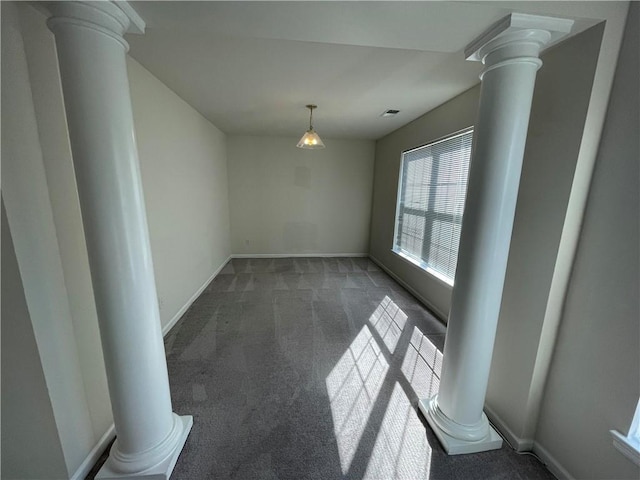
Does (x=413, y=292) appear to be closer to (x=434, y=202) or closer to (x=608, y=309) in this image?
(x=434, y=202)

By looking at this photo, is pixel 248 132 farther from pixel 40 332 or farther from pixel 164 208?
pixel 40 332

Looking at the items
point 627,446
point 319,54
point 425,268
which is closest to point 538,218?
point 627,446

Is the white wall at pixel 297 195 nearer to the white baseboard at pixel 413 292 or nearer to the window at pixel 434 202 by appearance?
the white baseboard at pixel 413 292

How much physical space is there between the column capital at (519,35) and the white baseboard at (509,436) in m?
2.00

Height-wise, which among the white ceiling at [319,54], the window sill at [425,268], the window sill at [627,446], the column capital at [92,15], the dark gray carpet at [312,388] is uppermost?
the white ceiling at [319,54]

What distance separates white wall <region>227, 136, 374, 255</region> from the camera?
4.96 m

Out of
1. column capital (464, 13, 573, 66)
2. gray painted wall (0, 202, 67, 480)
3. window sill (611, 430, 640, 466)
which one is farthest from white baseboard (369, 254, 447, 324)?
gray painted wall (0, 202, 67, 480)

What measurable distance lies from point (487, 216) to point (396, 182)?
9.95 feet

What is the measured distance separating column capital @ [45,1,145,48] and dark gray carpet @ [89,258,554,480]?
2.04m

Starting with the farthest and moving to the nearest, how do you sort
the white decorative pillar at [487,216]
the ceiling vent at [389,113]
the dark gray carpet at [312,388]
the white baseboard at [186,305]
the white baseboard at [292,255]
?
the white baseboard at [292,255] < the ceiling vent at [389,113] < the white baseboard at [186,305] < the dark gray carpet at [312,388] < the white decorative pillar at [487,216]

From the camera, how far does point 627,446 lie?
42.3 inches

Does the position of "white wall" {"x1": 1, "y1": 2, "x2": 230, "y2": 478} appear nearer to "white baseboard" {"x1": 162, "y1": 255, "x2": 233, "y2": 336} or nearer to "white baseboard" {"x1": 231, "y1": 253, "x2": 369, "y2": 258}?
"white baseboard" {"x1": 162, "y1": 255, "x2": 233, "y2": 336}

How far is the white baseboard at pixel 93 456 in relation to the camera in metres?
1.30

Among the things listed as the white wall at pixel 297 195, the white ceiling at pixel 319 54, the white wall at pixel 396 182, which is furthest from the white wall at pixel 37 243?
the white wall at pixel 297 195
